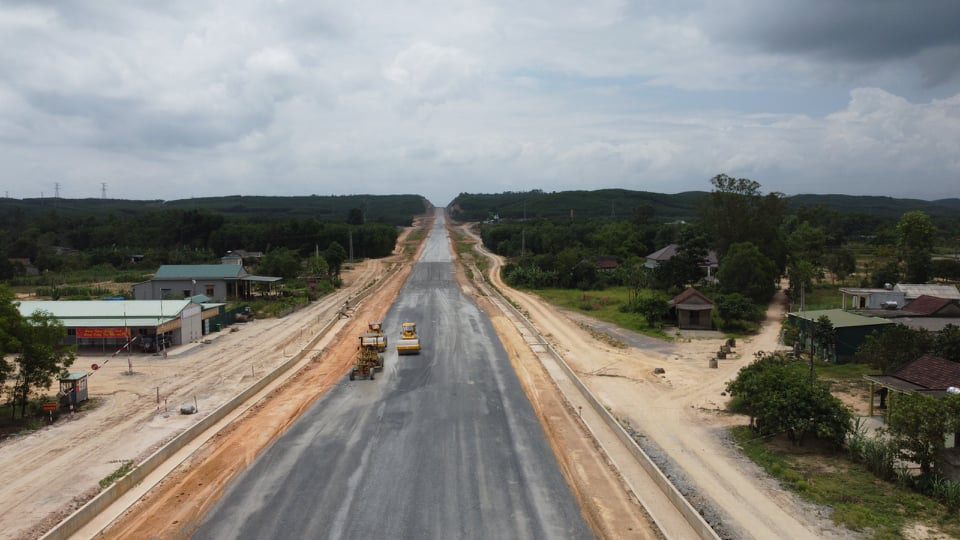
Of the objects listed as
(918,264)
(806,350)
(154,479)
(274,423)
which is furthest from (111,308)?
(918,264)

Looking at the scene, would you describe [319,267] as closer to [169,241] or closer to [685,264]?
[685,264]

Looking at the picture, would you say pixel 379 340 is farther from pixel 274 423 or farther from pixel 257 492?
pixel 257 492

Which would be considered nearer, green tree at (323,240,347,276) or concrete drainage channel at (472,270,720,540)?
concrete drainage channel at (472,270,720,540)

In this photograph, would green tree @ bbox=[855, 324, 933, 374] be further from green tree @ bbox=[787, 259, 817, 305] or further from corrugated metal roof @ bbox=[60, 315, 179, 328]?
corrugated metal roof @ bbox=[60, 315, 179, 328]

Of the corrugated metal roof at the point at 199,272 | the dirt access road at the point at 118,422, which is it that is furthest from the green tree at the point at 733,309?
the corrugated metal roof at the point at 199,272

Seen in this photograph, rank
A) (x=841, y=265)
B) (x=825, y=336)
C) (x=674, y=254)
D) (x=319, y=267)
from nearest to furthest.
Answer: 1. (x=825, y=336)
2. (x=674, y=254)
3. (x=841, y=265)
4. (x=319, y=267)

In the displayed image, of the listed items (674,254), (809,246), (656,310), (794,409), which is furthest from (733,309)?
(809,246)

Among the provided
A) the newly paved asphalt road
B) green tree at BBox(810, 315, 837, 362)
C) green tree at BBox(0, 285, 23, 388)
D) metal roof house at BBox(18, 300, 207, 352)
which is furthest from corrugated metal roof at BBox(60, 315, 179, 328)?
green tree at BBox(810, 315, 837, 362)
